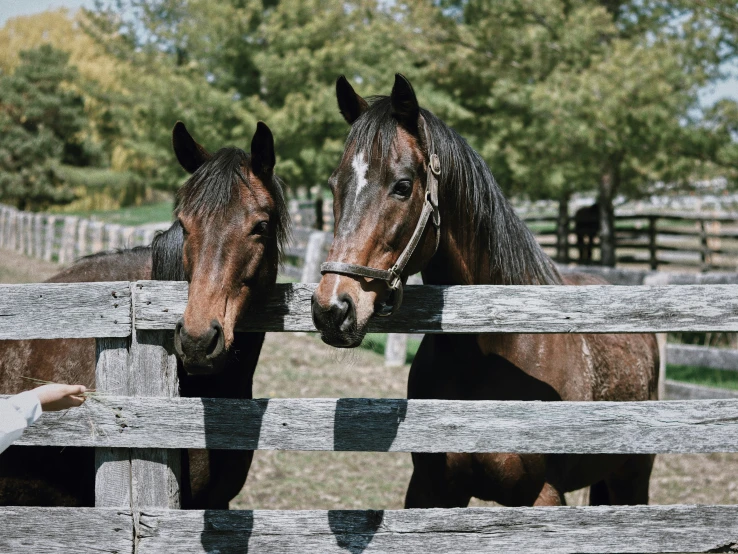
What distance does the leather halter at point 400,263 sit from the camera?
2592mm

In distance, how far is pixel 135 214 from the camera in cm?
4431

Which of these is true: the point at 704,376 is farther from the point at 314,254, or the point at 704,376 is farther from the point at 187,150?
the point at 187,150

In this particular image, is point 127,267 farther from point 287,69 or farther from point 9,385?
point 287,69

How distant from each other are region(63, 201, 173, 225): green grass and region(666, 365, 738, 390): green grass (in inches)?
1321

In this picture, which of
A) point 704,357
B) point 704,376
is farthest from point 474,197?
point 704,376

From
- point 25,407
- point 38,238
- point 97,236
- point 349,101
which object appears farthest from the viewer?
point 38,238

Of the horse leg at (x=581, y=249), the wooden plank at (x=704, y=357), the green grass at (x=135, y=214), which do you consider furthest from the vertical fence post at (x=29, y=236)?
the wooden plank at (x=704, y=357)

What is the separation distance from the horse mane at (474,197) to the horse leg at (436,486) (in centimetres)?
90

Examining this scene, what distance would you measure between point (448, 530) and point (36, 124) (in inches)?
1598

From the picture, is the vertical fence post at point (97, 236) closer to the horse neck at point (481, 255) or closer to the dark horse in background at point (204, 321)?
the dark horse in background at point (204, 321)

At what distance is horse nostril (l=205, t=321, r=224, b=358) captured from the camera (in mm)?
2582

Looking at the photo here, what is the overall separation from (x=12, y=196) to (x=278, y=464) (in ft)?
117

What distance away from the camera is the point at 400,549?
9.39ft

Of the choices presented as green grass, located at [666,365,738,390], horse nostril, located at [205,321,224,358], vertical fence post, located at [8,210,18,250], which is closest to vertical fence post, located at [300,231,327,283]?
green grass, located at [666,365,738,390]
